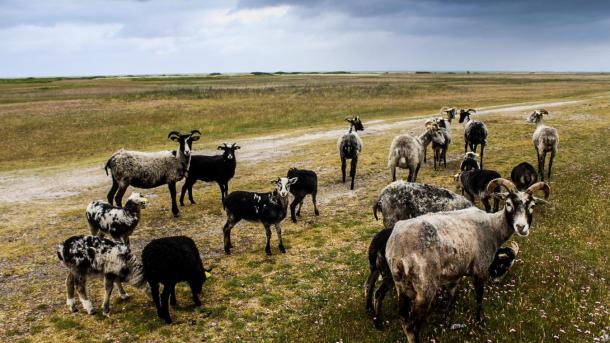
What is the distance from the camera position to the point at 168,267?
31.5ft

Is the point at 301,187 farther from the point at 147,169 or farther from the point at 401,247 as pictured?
the point at 401,247

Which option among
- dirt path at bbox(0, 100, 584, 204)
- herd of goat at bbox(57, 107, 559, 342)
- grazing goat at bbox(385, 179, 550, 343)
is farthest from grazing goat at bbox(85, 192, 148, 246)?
dirt path at bbox(0, 100, 584, 204)

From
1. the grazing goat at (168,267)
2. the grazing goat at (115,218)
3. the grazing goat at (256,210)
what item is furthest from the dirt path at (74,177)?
the grazing goat at (168,267)

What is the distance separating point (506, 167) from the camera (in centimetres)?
2289

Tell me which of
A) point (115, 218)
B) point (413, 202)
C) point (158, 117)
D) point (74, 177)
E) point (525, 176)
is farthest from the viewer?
point (158, 117)

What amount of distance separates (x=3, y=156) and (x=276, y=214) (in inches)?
1237

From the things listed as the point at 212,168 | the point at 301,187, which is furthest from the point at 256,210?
the point at 212,168

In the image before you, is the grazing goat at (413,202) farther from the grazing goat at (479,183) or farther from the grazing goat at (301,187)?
the grazing goat at (301,187)

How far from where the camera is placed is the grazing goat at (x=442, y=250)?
25.3 feet

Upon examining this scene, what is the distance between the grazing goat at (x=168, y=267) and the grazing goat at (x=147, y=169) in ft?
25.6

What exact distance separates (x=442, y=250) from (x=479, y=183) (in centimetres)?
786

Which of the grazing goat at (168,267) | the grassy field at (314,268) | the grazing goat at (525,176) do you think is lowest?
the grassy field at (314,268)

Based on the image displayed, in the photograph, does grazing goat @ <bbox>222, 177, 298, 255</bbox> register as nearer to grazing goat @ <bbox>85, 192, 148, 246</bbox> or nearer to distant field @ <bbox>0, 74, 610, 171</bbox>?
grazing goat @ <bbox>85, 192, 148, 246</bbox>

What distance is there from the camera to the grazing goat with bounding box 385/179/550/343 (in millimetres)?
7703
